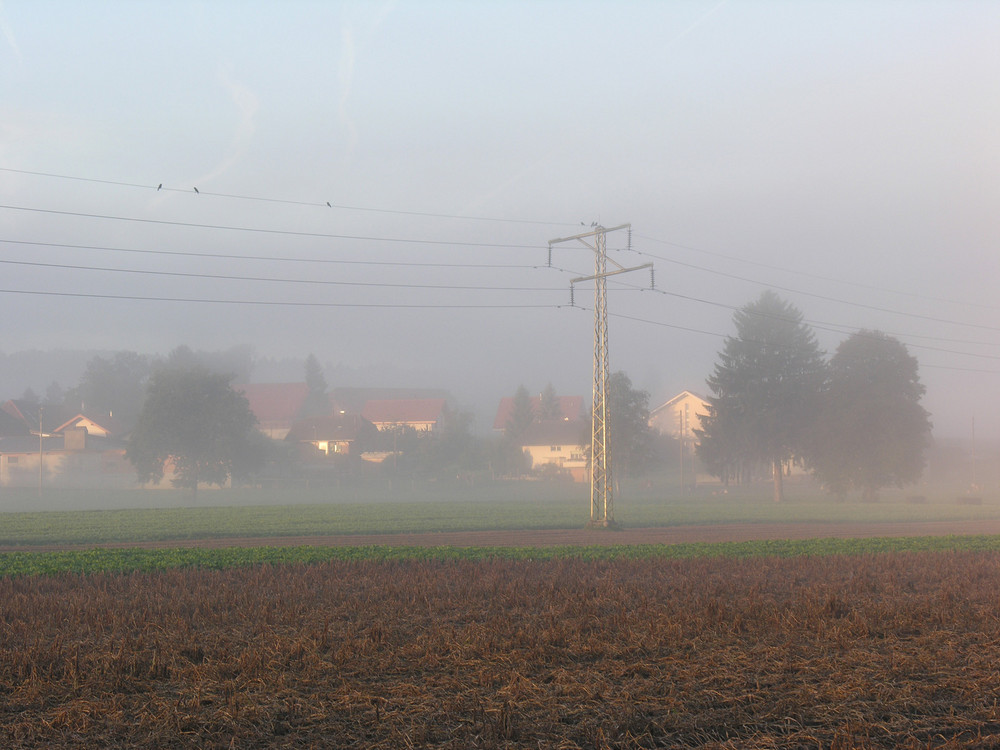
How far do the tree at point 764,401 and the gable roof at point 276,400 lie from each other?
78616 millimetres

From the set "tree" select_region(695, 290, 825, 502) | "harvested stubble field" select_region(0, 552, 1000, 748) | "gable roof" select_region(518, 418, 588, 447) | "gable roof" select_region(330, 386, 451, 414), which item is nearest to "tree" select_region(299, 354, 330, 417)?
"gable roof" select_region(330, 386, 451, 414)

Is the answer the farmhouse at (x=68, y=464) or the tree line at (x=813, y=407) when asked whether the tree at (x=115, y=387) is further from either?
the tree line at (x=813, y=407)

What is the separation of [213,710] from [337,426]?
346ft

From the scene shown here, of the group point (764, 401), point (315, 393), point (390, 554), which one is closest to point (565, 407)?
point (315, 393)

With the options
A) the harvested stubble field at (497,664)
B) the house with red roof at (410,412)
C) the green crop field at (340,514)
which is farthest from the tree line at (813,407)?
the house with red roof at (410,412)

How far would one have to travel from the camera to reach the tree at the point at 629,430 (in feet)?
276

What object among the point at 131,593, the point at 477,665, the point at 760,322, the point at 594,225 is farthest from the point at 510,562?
the point at 760,322

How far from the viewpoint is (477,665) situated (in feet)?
34.1

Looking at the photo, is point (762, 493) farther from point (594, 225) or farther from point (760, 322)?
point (594, 225)

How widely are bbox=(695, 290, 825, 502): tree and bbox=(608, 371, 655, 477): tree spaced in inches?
248

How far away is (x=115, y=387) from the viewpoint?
143 meters

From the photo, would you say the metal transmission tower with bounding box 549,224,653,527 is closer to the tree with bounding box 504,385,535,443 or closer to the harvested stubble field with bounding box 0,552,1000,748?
the harvested stubble field with bounding box 0,552,1000,748

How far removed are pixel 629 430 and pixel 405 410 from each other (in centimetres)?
6716

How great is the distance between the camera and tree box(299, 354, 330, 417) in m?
155
